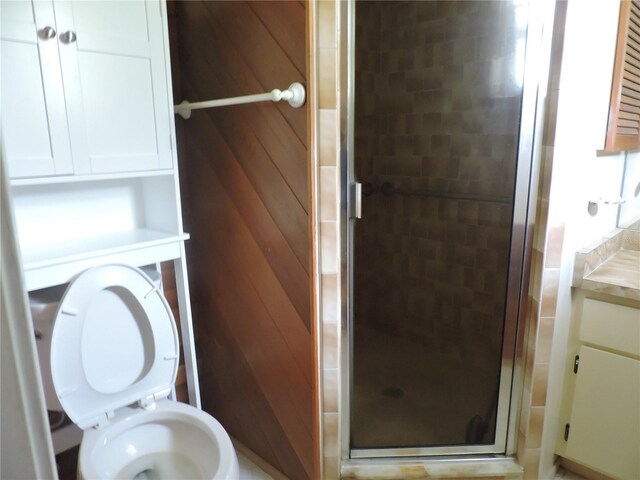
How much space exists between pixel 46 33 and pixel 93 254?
1.97 ft

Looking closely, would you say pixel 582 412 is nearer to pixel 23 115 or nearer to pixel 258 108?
pixel 258 108

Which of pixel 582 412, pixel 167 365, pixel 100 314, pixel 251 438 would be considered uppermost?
pixel 100 314

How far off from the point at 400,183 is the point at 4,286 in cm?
191

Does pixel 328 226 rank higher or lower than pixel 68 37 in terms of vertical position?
lower

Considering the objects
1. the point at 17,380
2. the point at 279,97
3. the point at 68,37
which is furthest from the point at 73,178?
the point at 17,380

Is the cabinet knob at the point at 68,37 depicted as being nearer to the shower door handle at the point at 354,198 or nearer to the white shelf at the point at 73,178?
the white shelf at the point at 73,178

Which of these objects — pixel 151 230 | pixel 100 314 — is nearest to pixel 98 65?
pixel 151 230

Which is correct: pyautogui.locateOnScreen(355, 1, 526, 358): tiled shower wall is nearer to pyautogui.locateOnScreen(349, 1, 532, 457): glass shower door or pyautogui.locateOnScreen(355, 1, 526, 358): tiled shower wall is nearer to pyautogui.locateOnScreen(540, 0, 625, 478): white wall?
pyautogui.locateOnScreen(349, 1, 532, 457): glass shower door

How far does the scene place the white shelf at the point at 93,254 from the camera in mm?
1211

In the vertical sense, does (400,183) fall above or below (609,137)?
below

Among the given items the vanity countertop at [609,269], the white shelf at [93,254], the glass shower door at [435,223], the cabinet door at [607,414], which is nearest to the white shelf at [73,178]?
the white shelf at [93,254]

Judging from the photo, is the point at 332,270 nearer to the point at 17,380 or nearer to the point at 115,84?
the point at 115,84

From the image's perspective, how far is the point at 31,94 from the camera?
1.12 meters

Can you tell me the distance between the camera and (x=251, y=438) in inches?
71.3
